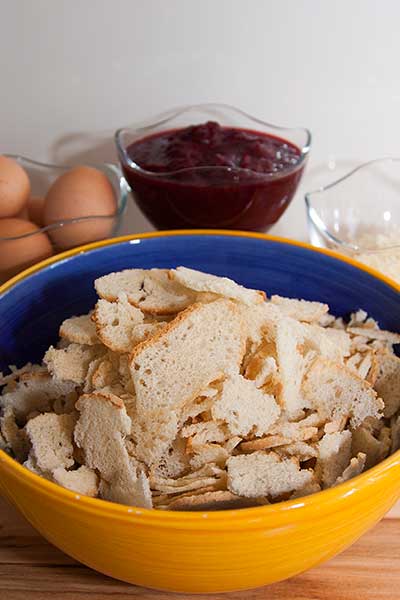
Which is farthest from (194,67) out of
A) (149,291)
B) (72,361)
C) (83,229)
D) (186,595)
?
(186,595)

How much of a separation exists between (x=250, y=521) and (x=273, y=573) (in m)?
0.13

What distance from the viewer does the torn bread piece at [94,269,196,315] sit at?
3.53ft

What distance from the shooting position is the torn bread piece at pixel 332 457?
0.91 m

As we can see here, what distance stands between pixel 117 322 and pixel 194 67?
85cm

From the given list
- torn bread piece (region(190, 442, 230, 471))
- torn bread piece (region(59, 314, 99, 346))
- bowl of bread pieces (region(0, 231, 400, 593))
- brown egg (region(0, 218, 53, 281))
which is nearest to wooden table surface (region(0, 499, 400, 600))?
bowl of bread pieces (region(0, 231, 400, 593))

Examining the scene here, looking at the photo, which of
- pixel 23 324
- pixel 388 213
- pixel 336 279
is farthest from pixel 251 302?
pixel 388 213

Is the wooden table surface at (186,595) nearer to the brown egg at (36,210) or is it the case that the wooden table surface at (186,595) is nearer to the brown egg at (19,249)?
the brown egg at (19,249)

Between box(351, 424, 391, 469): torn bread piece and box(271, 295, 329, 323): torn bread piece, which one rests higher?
box(271, 295, 329, 323): torn bread piece

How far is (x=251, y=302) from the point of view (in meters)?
1.03

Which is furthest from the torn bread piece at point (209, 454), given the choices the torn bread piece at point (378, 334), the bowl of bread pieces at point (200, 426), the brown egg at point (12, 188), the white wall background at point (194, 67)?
the white wall background at point (194, 67)

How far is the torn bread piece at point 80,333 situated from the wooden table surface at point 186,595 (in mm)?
281

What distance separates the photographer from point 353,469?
0.88 meters

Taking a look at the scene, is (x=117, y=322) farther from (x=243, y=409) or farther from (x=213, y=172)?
(x=213, y=172)

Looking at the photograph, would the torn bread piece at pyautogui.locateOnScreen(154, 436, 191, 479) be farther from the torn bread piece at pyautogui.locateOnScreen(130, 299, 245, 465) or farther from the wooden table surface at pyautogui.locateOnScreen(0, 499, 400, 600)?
the wooden table surface at pyautogui.locateOnScreen(0, 499, 400, 600)
